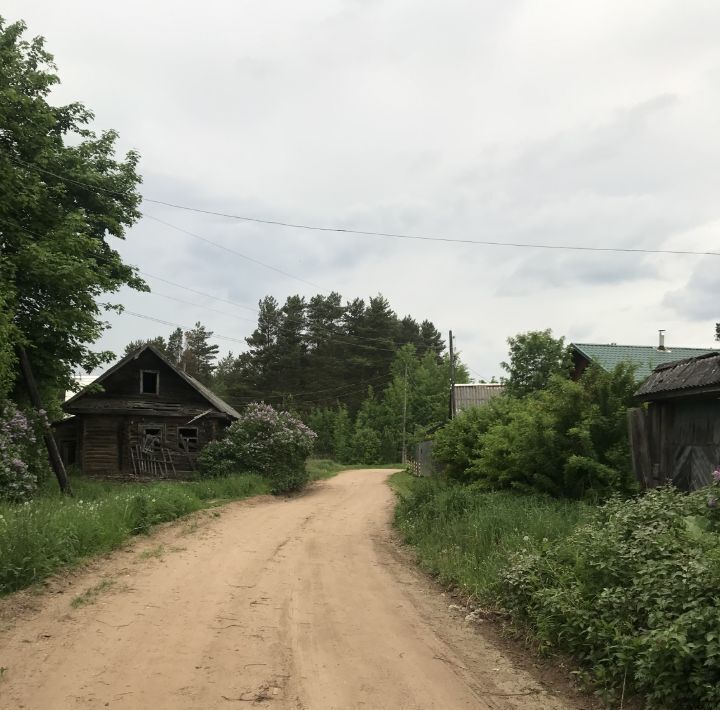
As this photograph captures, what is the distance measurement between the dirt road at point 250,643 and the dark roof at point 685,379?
14.8 feet

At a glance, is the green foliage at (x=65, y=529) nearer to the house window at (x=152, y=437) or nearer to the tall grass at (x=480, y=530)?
the tall grass at (x=480, y=530)

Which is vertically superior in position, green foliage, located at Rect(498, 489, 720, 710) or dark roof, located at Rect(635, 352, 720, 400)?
dark roof, located at Rect(635, 352, 720, 400)

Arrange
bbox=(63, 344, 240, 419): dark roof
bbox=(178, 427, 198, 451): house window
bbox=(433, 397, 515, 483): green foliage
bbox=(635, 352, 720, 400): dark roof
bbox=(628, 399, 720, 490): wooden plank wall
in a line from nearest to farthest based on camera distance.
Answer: bbox=(635, 352, 720, 400): dark roof
bbox=(628, 399, 720, 490): wooden plank wall
bbox=(433, 397, 515, 483): green foliage
bbox=(63, 344, 240, 419): dark roof
bbox=(178, 427, 198, 451): house window

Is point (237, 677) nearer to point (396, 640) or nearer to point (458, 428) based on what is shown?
point (396, 640)

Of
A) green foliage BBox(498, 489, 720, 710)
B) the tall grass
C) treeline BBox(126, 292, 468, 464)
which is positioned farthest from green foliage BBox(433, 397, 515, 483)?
treeline BBox(126, 292, 468, 464)

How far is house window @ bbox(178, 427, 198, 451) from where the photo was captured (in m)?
29.9

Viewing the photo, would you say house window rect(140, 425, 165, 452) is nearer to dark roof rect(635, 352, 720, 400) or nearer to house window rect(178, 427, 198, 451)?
house window rect(178, 427, 198, 451)

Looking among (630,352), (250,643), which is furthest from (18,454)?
(630,352)

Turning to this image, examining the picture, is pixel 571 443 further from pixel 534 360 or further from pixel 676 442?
pixel 534 360

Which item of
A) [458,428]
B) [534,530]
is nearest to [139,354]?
[458,428]

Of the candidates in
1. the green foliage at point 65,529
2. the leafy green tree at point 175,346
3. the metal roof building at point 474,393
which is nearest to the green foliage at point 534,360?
the metal roof building at point 474,393

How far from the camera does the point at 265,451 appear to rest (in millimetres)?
25422

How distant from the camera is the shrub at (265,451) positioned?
25328 mm

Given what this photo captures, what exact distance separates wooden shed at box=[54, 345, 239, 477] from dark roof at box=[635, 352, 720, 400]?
2218 cm
